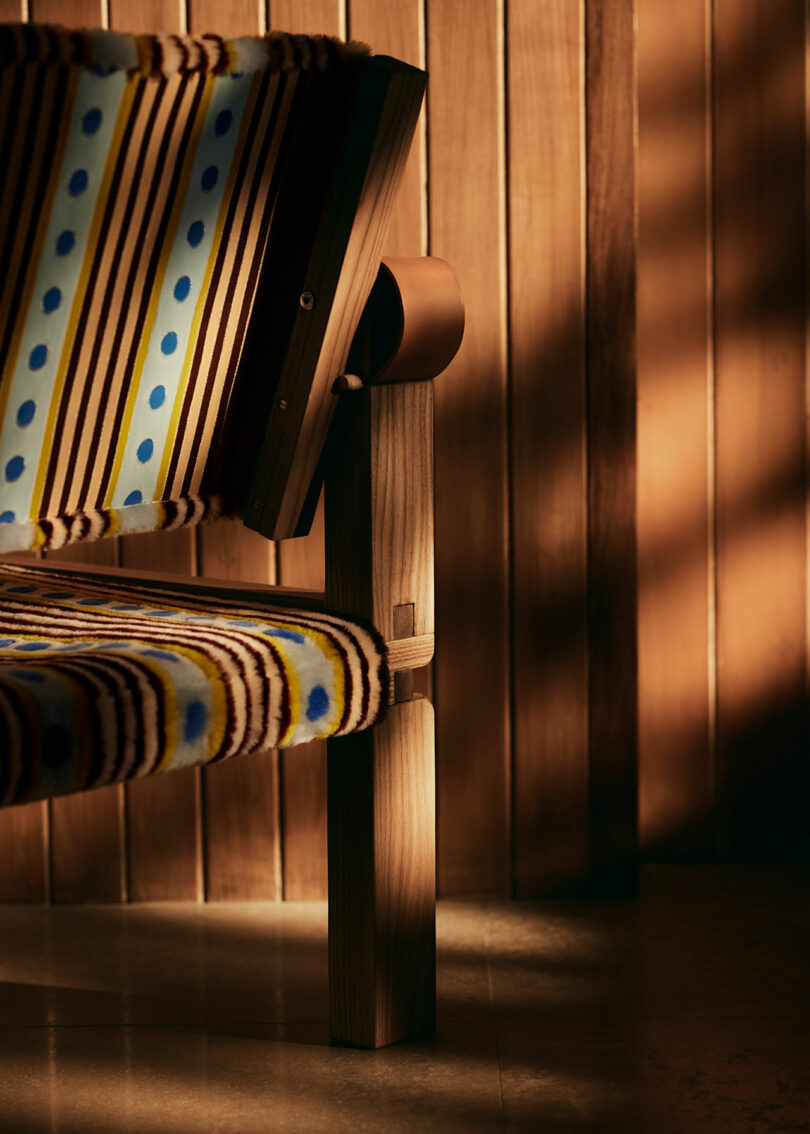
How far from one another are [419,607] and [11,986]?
1.99 ft

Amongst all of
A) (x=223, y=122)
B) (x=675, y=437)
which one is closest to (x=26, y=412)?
(x=223, y=122)

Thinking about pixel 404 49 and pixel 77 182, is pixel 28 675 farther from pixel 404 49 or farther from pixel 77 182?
pixel 404 49

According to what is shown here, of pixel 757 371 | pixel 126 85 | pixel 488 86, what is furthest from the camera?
pixel 757 371

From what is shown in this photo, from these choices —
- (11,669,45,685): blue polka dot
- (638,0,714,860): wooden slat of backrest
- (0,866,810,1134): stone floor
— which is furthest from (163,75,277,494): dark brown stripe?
(638,0,714,860): wooden slat of backrest

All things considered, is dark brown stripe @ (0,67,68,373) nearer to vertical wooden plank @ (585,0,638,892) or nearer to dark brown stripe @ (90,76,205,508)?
dark brown stripe @ (90,76,205,508)

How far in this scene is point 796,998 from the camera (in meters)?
1.58

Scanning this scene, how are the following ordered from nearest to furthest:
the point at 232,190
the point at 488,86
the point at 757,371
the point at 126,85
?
1. the point at 126,85
2. the point at 232,190
3. the point at 488,86
4. the point at 757,371

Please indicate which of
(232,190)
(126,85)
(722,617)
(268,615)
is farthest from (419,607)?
(722,617)

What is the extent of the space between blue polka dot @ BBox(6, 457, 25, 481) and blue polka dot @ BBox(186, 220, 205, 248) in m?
0.21

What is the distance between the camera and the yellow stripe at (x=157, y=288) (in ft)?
3.84

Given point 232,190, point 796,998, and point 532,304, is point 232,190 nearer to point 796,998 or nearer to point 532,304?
point 532,304

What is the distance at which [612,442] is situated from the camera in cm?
183

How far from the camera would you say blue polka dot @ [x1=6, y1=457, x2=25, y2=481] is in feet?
3.89

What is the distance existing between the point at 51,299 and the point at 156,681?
287 mm
